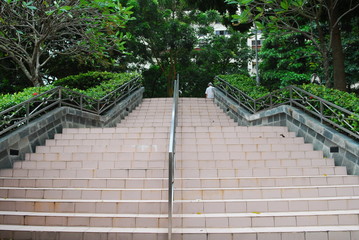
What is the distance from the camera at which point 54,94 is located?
8.68 meters

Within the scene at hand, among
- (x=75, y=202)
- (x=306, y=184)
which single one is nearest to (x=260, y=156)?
(x=306, y=184)

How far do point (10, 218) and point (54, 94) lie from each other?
15.6 ft

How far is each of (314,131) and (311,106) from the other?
72 cm

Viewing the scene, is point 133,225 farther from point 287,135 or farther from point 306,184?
point 287,135

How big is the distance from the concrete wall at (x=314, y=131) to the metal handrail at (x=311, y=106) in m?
0.16

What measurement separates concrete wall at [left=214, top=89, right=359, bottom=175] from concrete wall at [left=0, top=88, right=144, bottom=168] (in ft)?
15.7

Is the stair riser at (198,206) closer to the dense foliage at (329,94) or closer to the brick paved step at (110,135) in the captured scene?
the dense foliage at (329,94)

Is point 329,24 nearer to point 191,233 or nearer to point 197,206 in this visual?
point 197,206

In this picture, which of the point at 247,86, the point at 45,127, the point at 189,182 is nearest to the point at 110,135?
the point at 45,127

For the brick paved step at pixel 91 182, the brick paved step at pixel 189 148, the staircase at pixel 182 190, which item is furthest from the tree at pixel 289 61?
the brick paved step at pixel 91 182

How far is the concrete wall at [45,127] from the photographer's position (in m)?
6.32

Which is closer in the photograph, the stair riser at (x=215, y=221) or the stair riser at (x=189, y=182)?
the stair riser at (x=215, y=221)

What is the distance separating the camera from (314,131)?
23.7ft

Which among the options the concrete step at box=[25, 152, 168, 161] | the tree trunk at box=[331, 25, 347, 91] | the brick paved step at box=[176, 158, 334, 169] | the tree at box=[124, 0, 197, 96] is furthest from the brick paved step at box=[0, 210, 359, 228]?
the tree at box=[124, 0, 197, 96]
